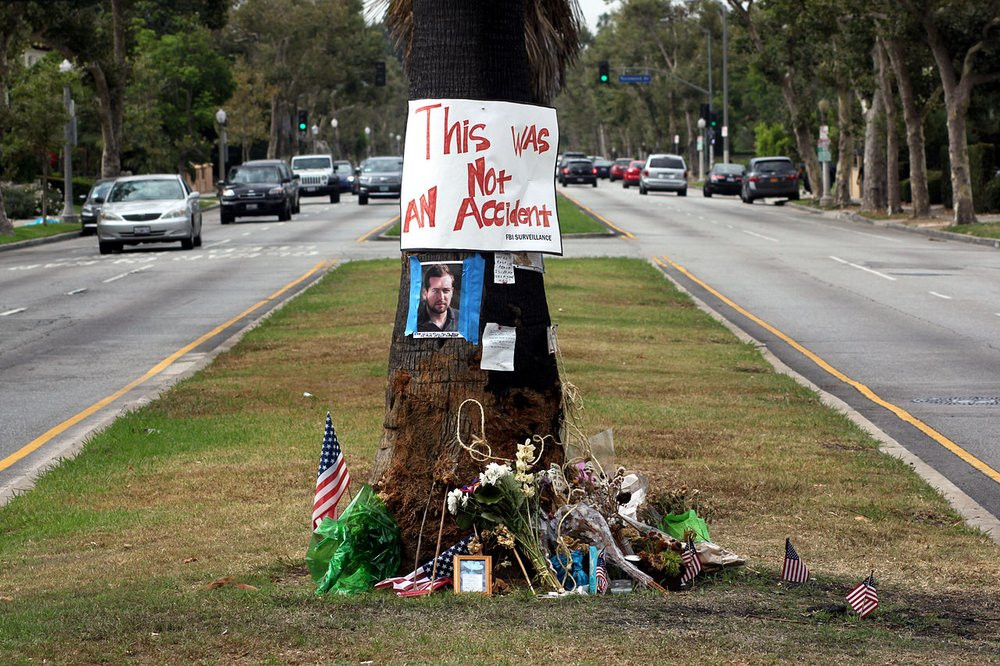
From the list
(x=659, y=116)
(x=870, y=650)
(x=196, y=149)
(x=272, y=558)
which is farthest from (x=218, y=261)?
(x=659, y=116)

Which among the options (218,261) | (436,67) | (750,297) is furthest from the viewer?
(218,261)

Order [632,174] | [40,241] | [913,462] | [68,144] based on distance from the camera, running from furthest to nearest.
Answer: [632,174] < [68,144] < [40,241] < [913,462]

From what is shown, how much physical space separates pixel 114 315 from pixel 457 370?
621 inches

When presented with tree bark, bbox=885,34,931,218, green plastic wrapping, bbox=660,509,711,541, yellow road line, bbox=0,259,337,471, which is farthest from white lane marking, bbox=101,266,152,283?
tree bark, bbox=885,34,931,218

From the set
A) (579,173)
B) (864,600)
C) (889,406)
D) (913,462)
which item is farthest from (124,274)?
(579,173)

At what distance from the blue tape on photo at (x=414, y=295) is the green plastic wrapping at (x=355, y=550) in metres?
0.87

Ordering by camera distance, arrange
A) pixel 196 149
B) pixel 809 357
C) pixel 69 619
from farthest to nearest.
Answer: pixel 196 149 < pixel 809 357 < pixel 69 619

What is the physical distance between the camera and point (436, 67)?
7.33 metres

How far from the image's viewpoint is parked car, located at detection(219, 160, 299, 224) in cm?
4919

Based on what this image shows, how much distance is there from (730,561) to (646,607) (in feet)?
2.80

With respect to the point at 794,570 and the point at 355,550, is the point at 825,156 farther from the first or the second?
the point at 355,550

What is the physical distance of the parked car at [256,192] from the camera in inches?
1937

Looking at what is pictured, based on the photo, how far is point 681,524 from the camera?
23.8 feet

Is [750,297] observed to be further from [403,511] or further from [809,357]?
[403,511]
